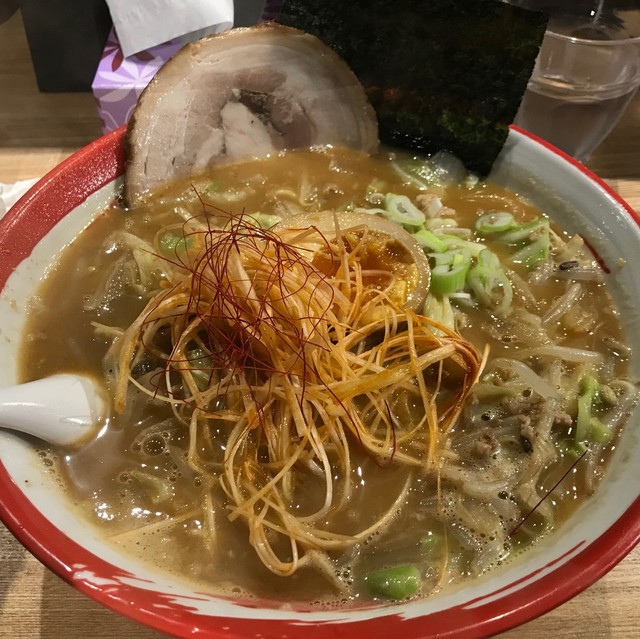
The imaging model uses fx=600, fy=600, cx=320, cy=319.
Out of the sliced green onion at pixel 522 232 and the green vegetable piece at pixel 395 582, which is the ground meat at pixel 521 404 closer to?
the green vegetable piece at pixel 395 582

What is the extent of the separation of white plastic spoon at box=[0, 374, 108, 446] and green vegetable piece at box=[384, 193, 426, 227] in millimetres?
1067

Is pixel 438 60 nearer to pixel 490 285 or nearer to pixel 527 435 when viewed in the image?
pixel 490 285

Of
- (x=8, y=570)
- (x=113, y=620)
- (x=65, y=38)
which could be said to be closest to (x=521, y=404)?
A: (x=113, y=620)

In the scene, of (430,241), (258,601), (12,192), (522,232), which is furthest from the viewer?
(12,192)

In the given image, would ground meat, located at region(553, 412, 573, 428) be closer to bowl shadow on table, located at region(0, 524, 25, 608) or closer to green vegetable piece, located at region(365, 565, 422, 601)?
green vegetable piece, located at region(365, 565, 422, 601)

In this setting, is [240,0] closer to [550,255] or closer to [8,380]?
[550,255]

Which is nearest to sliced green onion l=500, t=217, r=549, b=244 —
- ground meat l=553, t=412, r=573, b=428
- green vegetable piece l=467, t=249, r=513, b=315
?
green vegetable piece l=467, t=249, r=513, b=315

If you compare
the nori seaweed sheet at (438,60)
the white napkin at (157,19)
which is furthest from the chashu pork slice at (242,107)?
the white napkin at (157,19)

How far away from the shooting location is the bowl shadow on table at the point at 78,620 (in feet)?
4.66

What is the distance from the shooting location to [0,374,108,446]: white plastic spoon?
1368 millimetres

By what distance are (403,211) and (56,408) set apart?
48.5 inches

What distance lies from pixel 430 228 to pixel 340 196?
1.16ft

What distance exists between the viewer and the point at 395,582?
1.26 m

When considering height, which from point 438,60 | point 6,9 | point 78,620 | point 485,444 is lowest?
point 78,620
